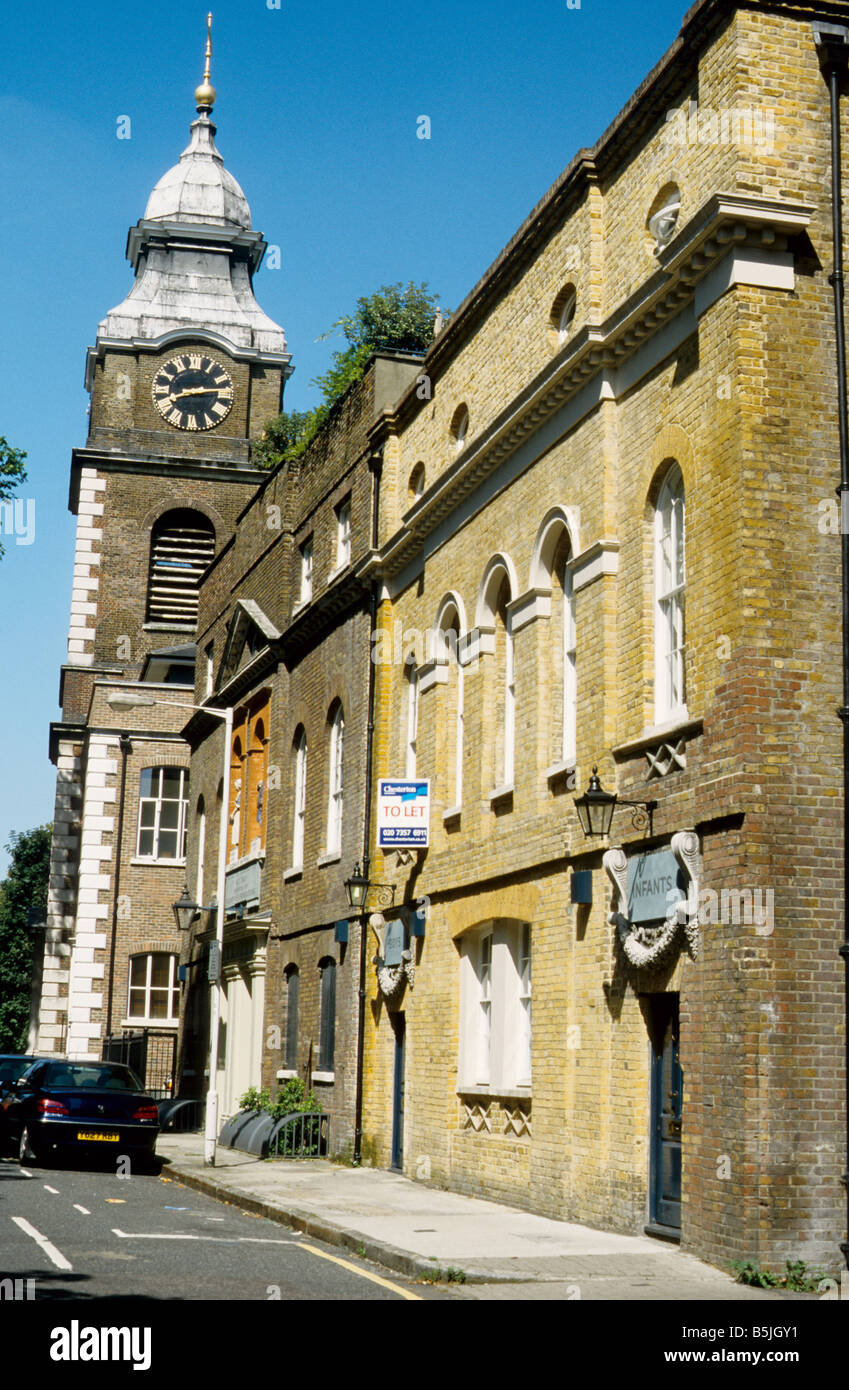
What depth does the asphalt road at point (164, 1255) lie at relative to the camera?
36.3 feet

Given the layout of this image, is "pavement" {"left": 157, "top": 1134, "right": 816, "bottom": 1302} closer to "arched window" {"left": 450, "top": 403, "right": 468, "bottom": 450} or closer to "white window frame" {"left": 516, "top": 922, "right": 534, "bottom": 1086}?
"white window frame" {"left": 516, "top": 922, "right": 534, "bottom": 1086}

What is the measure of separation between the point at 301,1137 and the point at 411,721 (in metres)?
6.35

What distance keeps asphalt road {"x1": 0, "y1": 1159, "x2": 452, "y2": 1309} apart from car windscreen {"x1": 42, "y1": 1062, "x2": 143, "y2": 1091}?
14.1 feet

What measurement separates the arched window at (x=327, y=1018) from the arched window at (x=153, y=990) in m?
17.0

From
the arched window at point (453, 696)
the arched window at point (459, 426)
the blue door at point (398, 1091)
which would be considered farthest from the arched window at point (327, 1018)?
the arched window at point (459, 426)

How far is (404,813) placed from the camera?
2145 cm

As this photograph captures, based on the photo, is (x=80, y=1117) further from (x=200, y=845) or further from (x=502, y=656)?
(x=200, y=845)

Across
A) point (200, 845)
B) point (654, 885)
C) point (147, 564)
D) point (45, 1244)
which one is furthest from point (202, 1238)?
point (147, 564)

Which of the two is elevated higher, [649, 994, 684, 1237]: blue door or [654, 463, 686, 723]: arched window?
[654, 463, 686, 723]: arched window

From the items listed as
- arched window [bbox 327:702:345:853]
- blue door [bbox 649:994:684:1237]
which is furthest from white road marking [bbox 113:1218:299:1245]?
arched window [bbox 327:702:345:853]

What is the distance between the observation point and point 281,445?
4778 cm

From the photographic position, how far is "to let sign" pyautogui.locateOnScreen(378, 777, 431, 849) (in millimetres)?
21344
